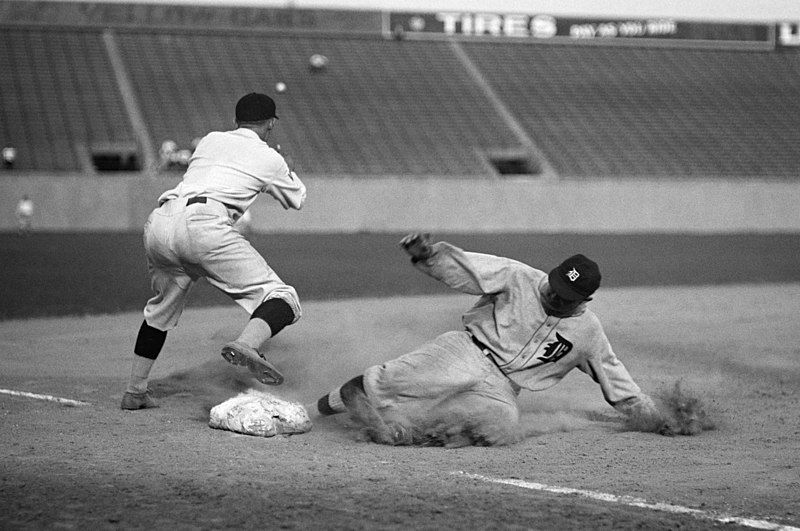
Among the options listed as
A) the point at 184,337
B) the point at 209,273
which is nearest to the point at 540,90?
the point at 184,337

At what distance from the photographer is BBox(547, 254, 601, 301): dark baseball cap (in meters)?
6.11

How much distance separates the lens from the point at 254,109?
6609 millimetres

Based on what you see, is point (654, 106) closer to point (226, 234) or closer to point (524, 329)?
point (524, 329)

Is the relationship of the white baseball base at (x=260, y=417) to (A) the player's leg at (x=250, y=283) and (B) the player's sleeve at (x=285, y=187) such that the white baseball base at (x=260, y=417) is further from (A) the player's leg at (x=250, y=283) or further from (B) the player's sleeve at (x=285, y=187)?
(B) the player's sleeve at (x=285, y=187)

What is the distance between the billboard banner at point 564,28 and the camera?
45594 mm

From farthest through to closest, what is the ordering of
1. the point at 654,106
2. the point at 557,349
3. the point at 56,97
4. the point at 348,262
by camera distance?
the point at 654,106 → the point at 56,97 → the point at 348,262 → the point at 557,349

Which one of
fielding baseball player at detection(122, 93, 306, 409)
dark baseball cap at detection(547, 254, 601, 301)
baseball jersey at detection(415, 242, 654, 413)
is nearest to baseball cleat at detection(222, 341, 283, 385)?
fielding baseball player at detection(122, 93, 306, 409)

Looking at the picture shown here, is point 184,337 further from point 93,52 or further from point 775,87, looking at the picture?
point 775,87

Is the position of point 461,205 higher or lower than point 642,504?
higher

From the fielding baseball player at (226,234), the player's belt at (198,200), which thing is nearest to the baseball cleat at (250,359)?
the fielding baseball player at (226,234)

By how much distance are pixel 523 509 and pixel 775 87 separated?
45.3 m

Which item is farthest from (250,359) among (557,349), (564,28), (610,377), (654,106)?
(564,28)

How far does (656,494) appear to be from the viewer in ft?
16.9

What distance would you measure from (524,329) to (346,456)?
1.31 m
